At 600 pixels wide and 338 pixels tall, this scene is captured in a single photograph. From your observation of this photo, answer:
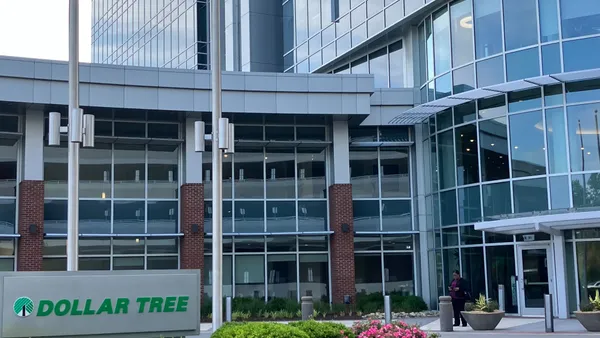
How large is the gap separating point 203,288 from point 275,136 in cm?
599

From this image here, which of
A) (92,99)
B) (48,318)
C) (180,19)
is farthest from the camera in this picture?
(180,19)

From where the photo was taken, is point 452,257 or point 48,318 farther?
point 452,257

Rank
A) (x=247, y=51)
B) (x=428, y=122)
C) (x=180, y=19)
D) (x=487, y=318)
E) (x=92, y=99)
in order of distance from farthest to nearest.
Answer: (x=180, y=19) < (x=247, y=51) < (x=428, y=122) < (x=92, y=99) < (x=487, y=318)

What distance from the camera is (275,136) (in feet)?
98.4

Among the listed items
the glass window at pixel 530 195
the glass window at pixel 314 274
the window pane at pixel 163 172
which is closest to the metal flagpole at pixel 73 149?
the window pane at pixel 163 172

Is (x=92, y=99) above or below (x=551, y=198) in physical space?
above

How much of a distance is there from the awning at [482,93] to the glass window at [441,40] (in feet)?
4.44

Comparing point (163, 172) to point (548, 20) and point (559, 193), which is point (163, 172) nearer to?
point (559, 193)

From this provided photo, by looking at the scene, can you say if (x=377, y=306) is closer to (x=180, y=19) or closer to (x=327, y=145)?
(x=327, y=145)

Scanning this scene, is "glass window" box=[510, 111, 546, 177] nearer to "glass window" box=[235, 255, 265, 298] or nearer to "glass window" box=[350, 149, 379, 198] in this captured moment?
"glass window" box=[350, 149, 379, 198]

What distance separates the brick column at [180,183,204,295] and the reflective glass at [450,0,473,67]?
31.4 ft

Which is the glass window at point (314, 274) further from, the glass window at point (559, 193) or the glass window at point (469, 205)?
the glass window at point (559, 193)

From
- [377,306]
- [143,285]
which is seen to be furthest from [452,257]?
[143,285]

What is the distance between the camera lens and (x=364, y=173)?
30.4 metres
